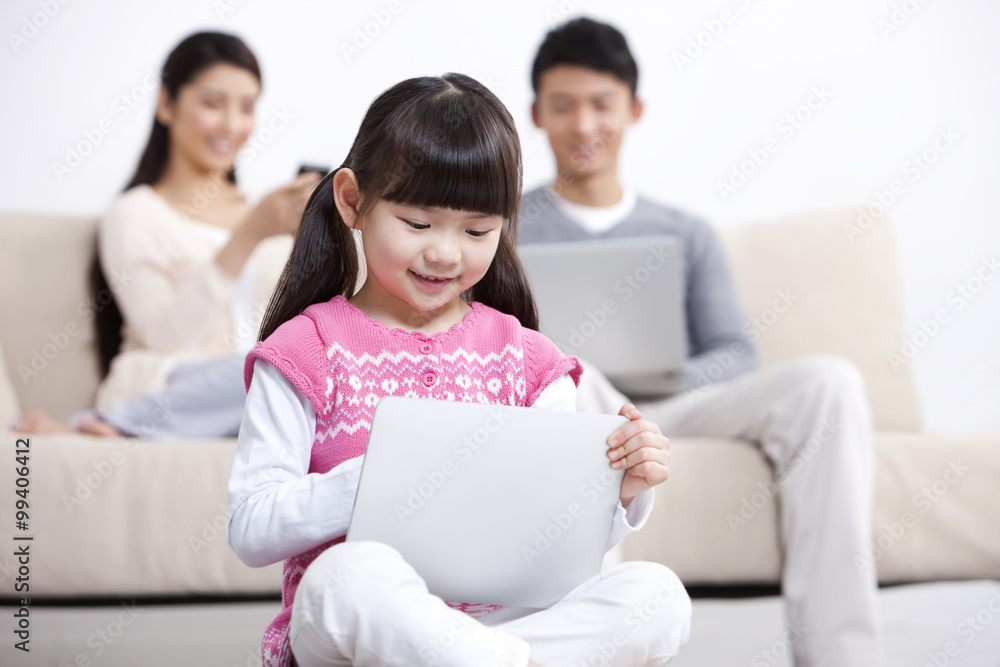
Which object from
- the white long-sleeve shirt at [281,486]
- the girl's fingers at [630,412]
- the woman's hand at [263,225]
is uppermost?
the woman's hand at [263,225]

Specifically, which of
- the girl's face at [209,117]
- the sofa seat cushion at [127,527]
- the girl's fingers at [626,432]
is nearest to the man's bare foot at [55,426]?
the sofa seat cushion at [127,527]

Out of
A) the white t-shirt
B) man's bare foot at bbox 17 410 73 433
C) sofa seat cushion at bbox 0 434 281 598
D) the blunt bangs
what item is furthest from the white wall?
the blunt bangs

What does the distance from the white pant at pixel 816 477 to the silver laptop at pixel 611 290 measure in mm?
→ 96

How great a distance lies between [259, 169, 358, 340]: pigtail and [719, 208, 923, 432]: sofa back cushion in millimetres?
1346

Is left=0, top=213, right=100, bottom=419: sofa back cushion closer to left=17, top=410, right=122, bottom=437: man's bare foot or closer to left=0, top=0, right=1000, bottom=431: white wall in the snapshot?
left=17, top=410, right=122, bottom=437: man's bare foot

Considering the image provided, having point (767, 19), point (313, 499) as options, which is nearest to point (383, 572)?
point (313, 499)

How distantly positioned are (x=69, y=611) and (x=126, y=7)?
4.96 feet

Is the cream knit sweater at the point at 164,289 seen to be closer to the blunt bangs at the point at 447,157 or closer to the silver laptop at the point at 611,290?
the silver laptop at the point at 611,290

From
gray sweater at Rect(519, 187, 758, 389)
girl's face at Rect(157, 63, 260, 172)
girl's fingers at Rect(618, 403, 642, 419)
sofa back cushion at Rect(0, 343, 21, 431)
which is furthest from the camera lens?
girl's face at Rect(157, 63, 260, 172)

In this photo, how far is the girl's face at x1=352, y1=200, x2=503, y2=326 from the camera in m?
0.85

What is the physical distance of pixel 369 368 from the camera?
888 mm

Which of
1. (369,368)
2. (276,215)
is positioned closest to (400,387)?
(369,368)

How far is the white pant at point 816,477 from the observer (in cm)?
139

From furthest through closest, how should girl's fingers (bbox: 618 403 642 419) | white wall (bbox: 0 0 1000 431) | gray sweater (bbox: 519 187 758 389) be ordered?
white wall (bbox: 0 0 1000 431) < gray sweater (bbox: 519 187 758 389) < girl's fingers (bbox: 618 403 642 419)
